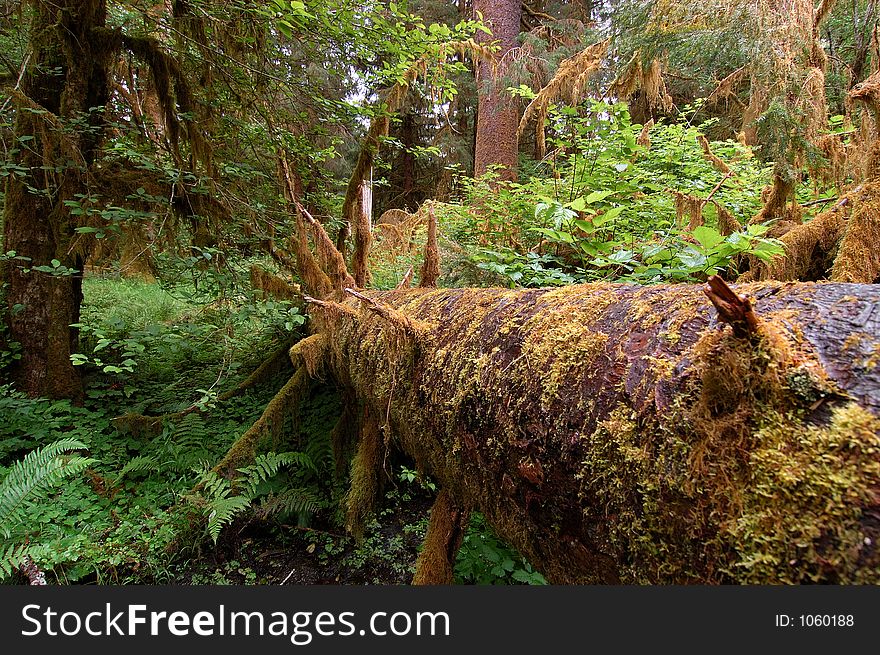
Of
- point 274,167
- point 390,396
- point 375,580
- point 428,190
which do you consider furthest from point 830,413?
point 428,190

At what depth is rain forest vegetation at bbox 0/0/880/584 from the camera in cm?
77

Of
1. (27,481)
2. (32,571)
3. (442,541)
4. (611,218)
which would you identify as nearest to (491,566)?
(442,541)

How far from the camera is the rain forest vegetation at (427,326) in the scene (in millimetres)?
771

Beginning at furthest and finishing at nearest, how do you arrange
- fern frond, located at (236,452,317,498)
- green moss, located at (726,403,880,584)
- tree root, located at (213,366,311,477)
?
tree root, located at (213,366,311,477), fern frond, located at (236,452,317,498), green moss, located at (726,403,880,584)

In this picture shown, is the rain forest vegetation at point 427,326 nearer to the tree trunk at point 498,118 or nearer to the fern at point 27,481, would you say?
the fern at point 27,481

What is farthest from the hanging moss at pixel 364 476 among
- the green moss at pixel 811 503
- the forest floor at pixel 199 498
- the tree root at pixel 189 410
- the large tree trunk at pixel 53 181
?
the large tree trunk at pixel 53 181

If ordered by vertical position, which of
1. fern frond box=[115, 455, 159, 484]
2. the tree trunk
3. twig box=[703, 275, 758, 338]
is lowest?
fern frond box=[115, 455, 159, 484]

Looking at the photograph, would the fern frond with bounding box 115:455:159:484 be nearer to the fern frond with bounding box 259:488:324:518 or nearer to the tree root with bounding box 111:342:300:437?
the tree root with bounding box 111:342:300:437

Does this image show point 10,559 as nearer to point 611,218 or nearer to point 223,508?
point 223,508

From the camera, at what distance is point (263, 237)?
4309mm

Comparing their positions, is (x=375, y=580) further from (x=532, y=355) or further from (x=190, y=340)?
(x=190, y=340)

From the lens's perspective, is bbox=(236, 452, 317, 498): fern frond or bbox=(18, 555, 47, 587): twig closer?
bbox=(18, 555, 47, 587): twig

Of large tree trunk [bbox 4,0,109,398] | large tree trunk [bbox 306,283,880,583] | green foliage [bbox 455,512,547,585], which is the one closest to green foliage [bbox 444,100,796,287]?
large tree trunk [bbox 306,283,880,583]

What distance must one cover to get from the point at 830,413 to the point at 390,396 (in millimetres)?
1694
